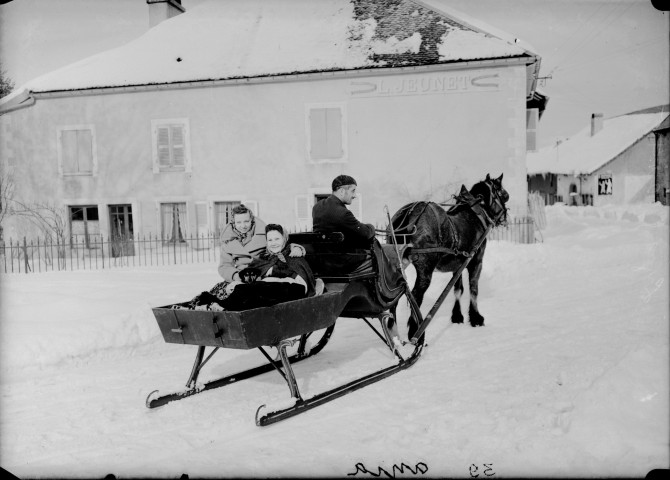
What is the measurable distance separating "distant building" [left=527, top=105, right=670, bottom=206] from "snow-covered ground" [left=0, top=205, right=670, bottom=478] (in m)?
33.2

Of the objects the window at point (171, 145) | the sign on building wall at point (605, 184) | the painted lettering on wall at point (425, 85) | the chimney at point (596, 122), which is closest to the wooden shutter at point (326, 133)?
the painted lettering on wall at point (425, 85)

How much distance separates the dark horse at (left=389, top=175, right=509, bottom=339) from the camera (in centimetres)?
788

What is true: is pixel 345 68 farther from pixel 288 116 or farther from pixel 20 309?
pixel 20 309

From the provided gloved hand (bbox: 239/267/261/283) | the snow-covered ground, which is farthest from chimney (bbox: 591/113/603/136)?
gloved hand (bbox: 239/267/261/283)

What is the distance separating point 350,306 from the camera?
6.42 metres

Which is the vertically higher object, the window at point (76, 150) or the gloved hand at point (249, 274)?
the window at point (76, 150)

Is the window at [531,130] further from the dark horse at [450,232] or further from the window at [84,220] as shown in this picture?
the window at [84,220]

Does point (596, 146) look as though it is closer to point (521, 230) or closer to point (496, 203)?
point (521, 230)

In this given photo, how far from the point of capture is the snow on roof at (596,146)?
43.7m

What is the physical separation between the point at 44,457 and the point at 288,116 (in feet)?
47.8

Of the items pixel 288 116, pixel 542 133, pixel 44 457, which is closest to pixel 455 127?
pixel 288 116

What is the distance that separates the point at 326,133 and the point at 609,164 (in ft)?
107

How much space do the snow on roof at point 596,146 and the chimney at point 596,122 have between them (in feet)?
1.44

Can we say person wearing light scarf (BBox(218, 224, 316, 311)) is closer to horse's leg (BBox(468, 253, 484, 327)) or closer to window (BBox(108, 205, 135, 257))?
horse's leg (BBox(468, 253, 484, 327))
